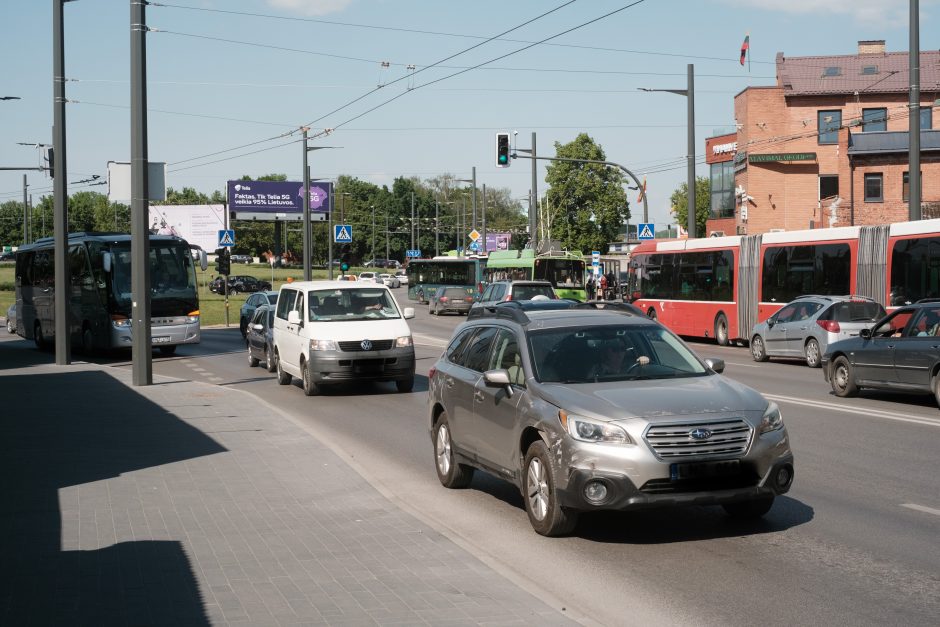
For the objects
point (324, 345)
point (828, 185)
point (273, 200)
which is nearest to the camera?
point (324, 345)

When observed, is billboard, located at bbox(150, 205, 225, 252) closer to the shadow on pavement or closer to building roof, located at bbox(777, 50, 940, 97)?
building roof, located at bbox(777, 50, 940, 97)

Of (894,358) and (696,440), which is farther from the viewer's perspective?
(894,358)

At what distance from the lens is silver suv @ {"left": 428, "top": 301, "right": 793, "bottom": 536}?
7.41 m

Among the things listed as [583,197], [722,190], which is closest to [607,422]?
[722,190]

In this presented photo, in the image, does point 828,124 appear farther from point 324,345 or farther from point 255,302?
point 324,345

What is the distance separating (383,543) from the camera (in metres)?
7.65

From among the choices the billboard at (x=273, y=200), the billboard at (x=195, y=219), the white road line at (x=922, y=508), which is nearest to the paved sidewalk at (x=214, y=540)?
the white road line at (x=922, y=508)

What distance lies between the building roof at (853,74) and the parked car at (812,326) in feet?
134

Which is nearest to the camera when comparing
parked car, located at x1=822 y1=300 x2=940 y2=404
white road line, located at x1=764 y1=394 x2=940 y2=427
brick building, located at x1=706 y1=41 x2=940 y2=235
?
white road line, located at x1=764 y1=394 x2=940 y2=427

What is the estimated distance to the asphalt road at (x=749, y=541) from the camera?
6203mm

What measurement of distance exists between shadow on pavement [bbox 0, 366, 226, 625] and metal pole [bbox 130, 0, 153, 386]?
2254 mm

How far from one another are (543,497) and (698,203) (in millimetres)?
126998

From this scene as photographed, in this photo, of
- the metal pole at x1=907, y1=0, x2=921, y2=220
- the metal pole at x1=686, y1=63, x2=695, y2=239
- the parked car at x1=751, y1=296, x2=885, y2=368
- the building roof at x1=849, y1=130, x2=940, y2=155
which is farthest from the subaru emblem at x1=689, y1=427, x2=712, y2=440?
the building roof at x1=849, y1=130, x2=940, y2=155

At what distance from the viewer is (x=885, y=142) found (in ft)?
183
